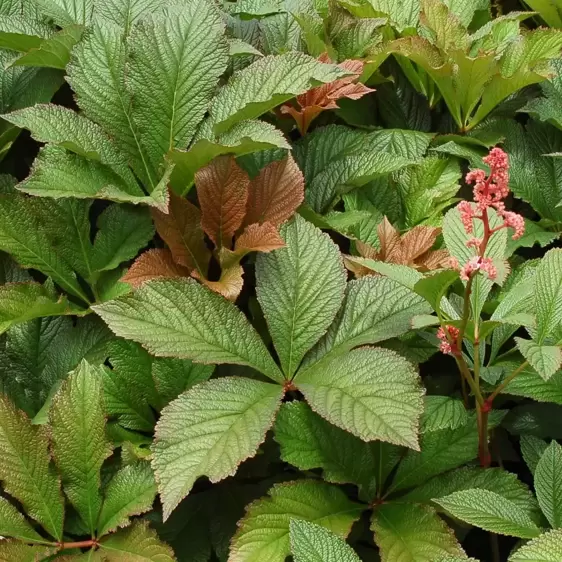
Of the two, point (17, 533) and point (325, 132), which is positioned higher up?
point (325, 132)

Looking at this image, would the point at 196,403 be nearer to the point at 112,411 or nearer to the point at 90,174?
the point at 112,411

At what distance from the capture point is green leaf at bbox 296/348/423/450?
2.37ft

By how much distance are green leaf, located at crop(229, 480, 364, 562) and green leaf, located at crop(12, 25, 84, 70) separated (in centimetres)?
67

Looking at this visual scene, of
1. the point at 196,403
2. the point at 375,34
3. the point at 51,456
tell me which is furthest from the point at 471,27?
the point at 51,456

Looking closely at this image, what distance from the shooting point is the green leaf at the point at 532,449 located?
860 millimetres

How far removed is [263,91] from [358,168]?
18 cm

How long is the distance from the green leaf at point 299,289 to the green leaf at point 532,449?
0.96 ft

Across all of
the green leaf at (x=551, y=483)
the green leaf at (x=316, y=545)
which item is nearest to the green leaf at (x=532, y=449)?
the green leaf at (x=551, y=483)

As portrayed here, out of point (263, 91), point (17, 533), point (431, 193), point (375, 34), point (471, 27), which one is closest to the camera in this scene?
point (17, 533)

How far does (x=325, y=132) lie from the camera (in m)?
1.07

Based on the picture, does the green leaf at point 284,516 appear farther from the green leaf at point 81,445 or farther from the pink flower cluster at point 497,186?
the pink flower cluster at point 497,186

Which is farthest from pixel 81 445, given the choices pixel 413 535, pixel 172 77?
pixel 172 77

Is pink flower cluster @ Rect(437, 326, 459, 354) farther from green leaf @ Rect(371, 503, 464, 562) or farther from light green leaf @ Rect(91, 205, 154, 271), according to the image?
light green leaf @ Rect(91, 205, 154, 271)

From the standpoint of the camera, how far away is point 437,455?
0.82 metres
